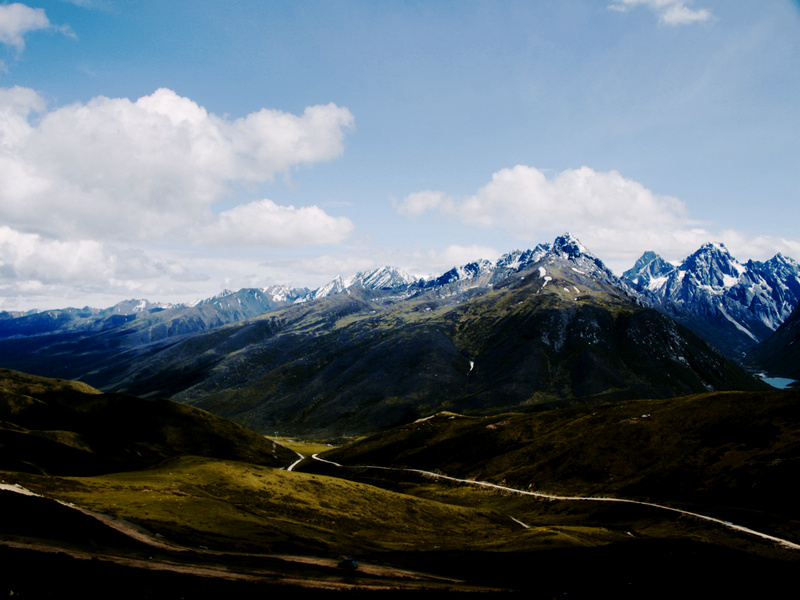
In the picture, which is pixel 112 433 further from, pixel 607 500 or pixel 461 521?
pixel 607 500

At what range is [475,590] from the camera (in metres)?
46.2

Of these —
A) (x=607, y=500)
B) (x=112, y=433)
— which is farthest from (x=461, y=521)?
(x=112, y=433)

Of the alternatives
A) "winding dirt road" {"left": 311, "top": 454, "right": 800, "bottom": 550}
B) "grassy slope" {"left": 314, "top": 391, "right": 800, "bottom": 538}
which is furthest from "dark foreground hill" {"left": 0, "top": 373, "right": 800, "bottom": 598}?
"winding dirt road" {"left": 311, "top": 454, "right": 800, "bottom": 550}

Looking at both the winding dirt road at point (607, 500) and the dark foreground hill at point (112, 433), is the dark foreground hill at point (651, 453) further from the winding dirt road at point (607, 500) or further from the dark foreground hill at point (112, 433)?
the dark foreground hill at point (112, 433)

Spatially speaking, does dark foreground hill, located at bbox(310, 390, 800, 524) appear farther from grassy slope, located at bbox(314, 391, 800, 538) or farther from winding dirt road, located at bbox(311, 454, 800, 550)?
winding dirt road, located at bbox(311, 454, 800, 550)

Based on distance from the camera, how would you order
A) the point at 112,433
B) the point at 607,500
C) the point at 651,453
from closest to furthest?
1. the point at 607,500
2. the point at 651,453
3. the point at 112,433

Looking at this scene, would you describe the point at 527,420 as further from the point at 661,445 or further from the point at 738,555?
the point at 738,555

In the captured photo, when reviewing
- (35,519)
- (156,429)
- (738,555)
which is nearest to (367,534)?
(35,519)

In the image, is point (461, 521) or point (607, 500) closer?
point (607, 500)

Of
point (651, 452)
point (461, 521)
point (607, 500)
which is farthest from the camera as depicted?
point (651, 452)

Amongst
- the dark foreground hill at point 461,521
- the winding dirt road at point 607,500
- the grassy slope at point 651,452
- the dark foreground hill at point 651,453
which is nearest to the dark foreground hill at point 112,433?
the dark foreground hill at point 461,521

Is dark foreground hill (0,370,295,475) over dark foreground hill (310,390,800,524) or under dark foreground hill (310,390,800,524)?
under

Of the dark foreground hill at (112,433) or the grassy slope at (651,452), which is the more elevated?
the grassy slope at (651,452)

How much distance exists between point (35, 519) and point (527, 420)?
152 meters
